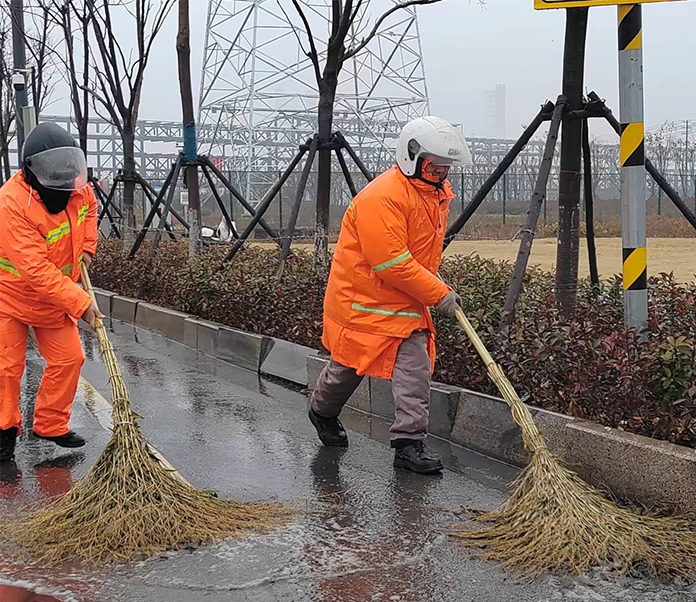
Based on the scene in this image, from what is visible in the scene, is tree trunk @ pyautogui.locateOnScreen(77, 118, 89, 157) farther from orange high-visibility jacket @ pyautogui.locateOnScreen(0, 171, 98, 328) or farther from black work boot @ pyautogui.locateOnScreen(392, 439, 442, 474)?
black work boot @ pyautogui.locateOnScreen(392, 439, 442, 474)

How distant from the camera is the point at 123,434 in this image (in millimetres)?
4531

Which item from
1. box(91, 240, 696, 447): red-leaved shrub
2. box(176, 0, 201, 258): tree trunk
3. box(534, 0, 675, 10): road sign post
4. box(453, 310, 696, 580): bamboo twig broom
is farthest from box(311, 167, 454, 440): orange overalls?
box(176, 0, 201, 258): tree trunk

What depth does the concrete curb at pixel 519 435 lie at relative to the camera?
429 centimetres

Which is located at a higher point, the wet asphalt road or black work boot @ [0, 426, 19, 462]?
black work boot @ [0, 426, 19, 462]

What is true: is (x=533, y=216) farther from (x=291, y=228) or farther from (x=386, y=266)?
(x=291, y=228)

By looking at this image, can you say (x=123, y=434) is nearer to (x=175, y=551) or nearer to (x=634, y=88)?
(x=175, y=551)

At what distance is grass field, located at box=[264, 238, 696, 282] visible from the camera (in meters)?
17.0

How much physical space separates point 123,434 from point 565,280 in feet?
10.6

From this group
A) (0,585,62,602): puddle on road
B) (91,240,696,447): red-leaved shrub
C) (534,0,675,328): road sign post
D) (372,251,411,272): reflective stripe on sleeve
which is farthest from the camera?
(534,0,675,328): road sign post

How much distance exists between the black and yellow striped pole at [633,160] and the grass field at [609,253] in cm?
874

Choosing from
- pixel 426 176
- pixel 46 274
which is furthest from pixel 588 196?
pixel 46 274

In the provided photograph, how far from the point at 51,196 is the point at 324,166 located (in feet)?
15.9

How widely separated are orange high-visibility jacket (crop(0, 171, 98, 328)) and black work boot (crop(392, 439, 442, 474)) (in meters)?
1.88

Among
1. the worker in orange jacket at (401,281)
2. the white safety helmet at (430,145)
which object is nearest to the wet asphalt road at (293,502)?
the worker in orange jacket at (401,281)
